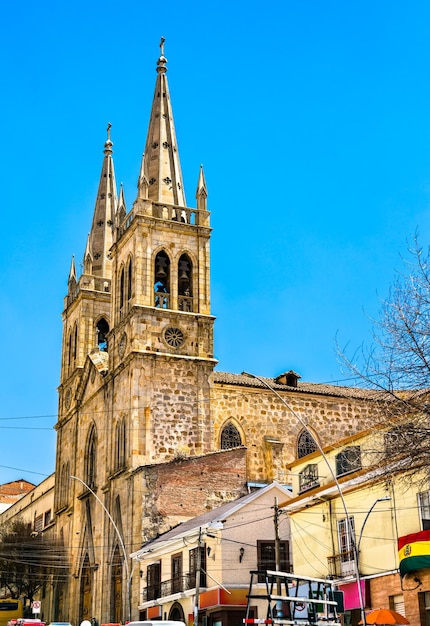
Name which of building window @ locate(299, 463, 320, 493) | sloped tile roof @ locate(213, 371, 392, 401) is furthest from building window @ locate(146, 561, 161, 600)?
sloped tile roof @ locate(213, 371, 392, 401)

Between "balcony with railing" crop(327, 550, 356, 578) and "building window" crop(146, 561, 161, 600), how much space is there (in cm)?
1192

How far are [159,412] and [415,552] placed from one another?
74.8ft

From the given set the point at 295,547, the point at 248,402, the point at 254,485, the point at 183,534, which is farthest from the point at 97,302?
the point at 295,547

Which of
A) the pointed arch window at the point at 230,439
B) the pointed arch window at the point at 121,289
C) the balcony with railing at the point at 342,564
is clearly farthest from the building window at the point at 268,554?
the pointed arch window at the point at 121,289

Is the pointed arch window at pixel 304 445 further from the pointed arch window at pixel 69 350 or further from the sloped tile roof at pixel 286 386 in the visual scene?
the pointed arch window at pixel 69 350

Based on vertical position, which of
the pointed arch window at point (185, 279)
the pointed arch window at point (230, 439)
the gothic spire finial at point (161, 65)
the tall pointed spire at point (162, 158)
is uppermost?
the gothic spire finial at point (161, 65)

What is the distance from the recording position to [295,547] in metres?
34.2

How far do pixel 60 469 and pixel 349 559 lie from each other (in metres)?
35.0

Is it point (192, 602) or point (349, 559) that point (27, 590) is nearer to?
point (192, 602)

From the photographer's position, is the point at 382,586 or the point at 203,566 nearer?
the point at 382,586

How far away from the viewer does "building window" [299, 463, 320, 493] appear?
33.9 m

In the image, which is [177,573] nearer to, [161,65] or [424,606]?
[424,606]

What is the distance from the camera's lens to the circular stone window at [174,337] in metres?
49.2

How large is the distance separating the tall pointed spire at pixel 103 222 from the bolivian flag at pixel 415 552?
137 feet
